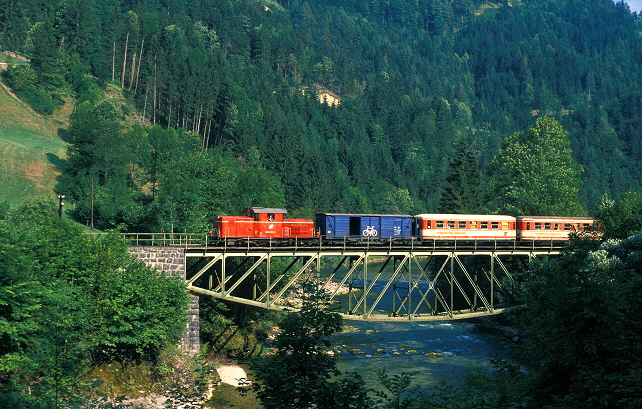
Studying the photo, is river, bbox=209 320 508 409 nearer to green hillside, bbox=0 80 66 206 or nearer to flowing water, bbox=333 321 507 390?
flowing water, bbox=333 321 507 390

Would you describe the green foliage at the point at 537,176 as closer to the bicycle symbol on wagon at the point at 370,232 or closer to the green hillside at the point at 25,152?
the bicycle symbol on wagon at the point at 370,232

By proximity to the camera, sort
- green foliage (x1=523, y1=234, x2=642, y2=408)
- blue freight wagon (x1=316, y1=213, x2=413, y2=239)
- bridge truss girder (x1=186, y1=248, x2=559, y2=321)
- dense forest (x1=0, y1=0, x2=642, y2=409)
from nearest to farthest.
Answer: green foliage (x1=523, y1=234, x2=642, y2=408)
dense forest (x1=0, y1=0, x2=642, y2=409)
bridge truss girder (x1=186, y1=248, x2=559, y2=321)
blue freight wagon (x1=316, y1=213, x2=413, y2=239)

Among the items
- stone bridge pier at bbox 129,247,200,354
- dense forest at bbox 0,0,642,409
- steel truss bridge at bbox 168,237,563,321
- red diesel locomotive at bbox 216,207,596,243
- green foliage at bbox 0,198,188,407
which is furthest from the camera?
red diesel locomotive at bbox 216,207,596,243

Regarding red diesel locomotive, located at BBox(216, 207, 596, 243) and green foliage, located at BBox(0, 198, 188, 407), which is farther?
red diesel locomotive, located at BBox(216, 207, 596, 243)

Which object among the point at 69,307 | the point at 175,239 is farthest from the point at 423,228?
the point at 69,307

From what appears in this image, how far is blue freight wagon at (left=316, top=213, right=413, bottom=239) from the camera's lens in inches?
2381

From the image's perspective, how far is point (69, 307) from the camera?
39.0m

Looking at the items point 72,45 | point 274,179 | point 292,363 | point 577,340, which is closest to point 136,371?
point 292,363

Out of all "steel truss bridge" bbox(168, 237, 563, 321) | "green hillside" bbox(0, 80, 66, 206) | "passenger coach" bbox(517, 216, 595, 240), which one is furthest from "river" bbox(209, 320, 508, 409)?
"green hillside" bbox(0, 80, 66, 206)

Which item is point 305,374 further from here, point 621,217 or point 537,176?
point 537,176

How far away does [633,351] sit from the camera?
2719 centimetres

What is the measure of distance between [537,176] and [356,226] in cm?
3197

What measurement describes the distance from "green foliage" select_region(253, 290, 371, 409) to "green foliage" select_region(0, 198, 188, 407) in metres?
14.4

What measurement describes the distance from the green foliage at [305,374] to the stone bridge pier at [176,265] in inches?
982
